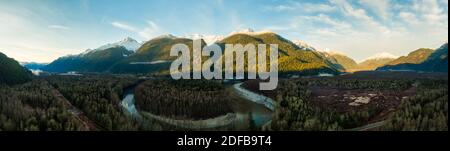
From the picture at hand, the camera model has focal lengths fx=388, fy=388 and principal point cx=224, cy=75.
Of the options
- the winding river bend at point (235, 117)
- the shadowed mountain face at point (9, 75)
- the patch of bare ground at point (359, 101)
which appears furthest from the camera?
the shadowed mountain face at point (9, 75)

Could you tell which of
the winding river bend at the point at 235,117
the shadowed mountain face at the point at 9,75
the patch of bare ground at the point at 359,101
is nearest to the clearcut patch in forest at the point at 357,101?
the patch of bare ground at the point at 359,101

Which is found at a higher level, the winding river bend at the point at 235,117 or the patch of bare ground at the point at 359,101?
the patch of bare ground at the point at 359,101

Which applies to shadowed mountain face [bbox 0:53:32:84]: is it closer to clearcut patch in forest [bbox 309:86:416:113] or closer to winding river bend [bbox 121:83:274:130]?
winding river bend [bbox 121:83:274:130]

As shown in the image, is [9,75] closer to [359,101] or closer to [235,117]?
[235,117]

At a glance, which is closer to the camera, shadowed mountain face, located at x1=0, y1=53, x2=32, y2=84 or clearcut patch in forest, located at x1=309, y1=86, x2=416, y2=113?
clearcut patch in forest, located at x1=309, y1=86, x2=416, y2=113

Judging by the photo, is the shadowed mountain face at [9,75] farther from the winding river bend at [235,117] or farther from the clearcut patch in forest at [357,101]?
the clearcut patch in forest at [357,101]

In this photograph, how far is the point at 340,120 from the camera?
86.9 meters

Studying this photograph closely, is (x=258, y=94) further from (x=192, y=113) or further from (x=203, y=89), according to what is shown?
(x=192, y=113)

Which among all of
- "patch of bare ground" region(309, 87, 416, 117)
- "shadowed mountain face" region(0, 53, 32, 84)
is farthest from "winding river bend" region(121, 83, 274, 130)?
"shadowed mountain face" region(0, 53, 32, 84)

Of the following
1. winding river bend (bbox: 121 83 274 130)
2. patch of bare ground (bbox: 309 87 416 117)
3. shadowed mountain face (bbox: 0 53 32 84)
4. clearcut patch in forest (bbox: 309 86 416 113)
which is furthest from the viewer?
shadowed mountain face (bbox: 0 53 32 84)

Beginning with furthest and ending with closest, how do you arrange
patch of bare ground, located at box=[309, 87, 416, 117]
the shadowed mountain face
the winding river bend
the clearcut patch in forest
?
the shadowed mountain face, the clearcut patch in forest, patch of bare ground, located at box=[309, 87, 416, 117], the winding river bend

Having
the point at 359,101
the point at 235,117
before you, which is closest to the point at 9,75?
the point at 235,117
